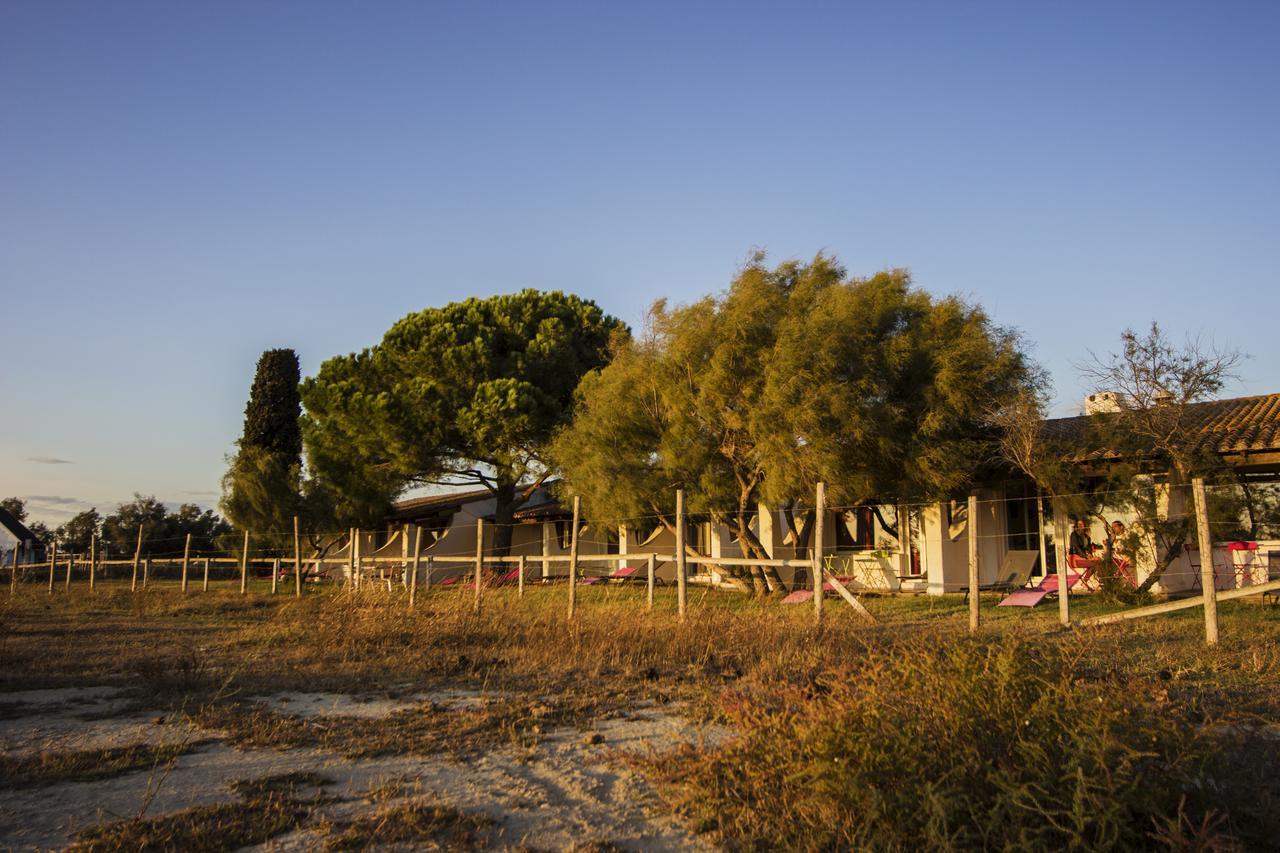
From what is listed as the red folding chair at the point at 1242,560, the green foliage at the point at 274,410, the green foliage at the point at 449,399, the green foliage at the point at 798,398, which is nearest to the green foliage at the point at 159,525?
the green foliage at the point at 274,410

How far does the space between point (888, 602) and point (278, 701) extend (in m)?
11.9

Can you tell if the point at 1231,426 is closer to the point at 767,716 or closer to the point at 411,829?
the point at 767,716

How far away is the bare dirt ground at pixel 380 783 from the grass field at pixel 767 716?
3.0 inches

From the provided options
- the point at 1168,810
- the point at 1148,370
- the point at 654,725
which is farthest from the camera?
the point at 1148,370

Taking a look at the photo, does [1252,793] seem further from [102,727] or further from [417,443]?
[417,443]

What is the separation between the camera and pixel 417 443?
24.0m

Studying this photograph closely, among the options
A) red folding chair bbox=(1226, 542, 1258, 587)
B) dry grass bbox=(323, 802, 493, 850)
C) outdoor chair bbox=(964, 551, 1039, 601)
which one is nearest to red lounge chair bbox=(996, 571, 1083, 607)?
outdoor chair bbox=(964, 551, 1039, 601)

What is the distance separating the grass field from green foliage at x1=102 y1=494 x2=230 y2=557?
3662cm

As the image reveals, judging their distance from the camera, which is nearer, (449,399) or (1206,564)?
(1206,564)

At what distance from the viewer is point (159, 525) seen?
4800cm

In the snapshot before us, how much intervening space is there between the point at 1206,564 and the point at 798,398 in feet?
23.0

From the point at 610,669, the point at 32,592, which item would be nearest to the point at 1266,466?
the point at 610,669

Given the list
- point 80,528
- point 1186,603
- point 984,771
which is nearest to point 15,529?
point 80,528

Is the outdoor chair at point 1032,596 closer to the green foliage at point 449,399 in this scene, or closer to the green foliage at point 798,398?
the green foliage at point 798,398
